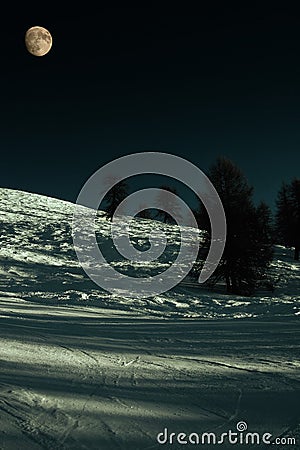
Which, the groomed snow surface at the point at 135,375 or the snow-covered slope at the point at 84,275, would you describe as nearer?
the groomed snow surface at the point at 135,375

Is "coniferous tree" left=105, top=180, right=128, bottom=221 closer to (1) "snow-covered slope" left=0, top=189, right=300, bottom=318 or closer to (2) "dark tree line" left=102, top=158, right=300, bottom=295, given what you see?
(1) "snow-covered slope" left=0, top=189, right=300, bottom=318

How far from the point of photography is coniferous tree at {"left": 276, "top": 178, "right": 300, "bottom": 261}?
32.9 meters

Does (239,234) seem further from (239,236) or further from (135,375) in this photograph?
(135,375)

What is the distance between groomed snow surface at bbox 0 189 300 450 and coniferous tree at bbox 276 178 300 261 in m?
23.0

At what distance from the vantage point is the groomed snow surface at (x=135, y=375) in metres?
3.11

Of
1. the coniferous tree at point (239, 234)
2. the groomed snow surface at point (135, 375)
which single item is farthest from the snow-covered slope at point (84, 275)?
the coniferous tree at point (239, 234)

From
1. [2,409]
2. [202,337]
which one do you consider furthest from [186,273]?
[2,409]

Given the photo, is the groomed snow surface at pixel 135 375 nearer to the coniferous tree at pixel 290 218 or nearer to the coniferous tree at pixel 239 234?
the coniferous tree at pixel 239 234

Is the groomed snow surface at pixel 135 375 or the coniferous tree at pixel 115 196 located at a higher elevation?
the coniferous tree at pixel 115 196

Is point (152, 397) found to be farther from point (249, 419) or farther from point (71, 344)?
point (71, 344)

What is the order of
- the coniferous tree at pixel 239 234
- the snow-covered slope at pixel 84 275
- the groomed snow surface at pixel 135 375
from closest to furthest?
the groomed snow surface at pixel 135 375, the snow-covered slope at pixel 84 275, the coniferous tree at pixel 239 234

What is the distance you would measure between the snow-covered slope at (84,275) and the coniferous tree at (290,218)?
4.54m

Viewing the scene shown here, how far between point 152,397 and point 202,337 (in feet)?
11.5

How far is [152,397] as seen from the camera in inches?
151
